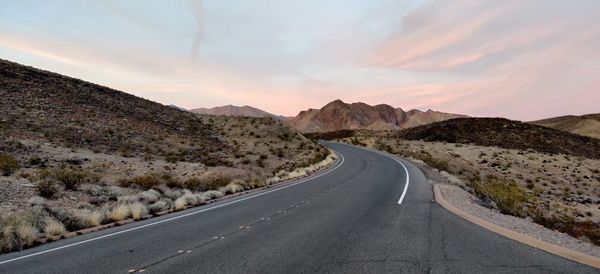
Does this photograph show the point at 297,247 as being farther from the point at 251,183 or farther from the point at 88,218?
the point at 251,183

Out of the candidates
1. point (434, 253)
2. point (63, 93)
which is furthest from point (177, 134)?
point (434, 253)

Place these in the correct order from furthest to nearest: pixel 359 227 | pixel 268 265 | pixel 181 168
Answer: pixel 181 168 < pixel 359 227 < pixel 268 265

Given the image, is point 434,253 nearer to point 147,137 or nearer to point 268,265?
point 268,265

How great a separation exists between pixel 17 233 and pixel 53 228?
1.18 metres

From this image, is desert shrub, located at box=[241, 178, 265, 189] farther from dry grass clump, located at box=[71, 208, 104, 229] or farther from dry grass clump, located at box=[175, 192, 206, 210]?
dry grass clump, located at box=[71, 208, 104, 229]

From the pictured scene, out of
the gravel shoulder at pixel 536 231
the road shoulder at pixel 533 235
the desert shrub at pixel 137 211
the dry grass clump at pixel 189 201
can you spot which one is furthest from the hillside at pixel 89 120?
the road shoulder at pixel 533 235

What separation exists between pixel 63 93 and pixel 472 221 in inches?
2003

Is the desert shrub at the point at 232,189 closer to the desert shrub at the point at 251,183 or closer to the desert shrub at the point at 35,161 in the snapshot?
the desert shrub at the point at 251,183

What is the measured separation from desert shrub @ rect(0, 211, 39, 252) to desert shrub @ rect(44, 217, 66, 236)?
305 mm

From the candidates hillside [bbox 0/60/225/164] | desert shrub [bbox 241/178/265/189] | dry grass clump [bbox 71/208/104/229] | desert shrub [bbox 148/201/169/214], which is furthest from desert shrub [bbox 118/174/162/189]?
hillside [bbox 0/60/225/164]

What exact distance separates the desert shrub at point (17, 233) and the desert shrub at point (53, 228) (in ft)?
1.00

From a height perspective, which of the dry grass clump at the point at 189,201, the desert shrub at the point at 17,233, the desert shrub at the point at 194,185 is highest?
the desert shrub at the point at 17,233

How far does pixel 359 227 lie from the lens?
11.0 meters

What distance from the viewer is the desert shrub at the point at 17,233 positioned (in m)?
9.38
